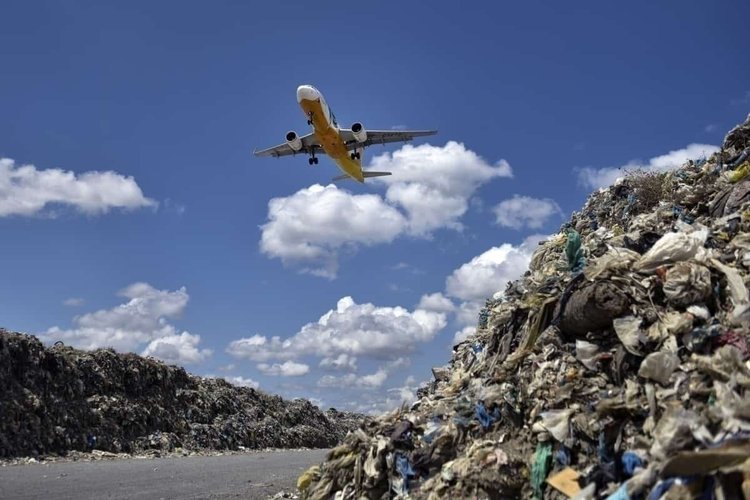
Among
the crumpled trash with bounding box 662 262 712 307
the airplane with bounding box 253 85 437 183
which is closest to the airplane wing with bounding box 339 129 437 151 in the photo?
the airplane with bounding box 253 85 437 183

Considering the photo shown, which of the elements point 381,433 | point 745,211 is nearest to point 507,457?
point 381,433

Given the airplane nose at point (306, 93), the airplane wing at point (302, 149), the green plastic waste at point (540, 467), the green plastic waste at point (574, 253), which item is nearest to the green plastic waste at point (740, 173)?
the green plastic waste at point (574, 253)

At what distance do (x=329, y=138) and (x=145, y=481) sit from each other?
14.5 m

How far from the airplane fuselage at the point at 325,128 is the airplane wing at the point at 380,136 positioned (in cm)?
25

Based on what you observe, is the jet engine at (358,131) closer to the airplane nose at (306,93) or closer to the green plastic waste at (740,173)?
the airplane nose at (306,93)

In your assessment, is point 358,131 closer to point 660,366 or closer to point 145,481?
point 145,481

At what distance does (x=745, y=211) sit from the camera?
20.5 ft

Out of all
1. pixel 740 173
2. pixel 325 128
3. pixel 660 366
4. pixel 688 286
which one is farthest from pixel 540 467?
pixel 325 128

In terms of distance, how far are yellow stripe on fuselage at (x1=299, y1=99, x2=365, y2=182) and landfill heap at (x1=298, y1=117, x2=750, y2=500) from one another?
1479 centimetres

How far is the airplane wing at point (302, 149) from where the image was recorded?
2359cm

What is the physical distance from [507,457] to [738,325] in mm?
2004

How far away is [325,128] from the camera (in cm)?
2142

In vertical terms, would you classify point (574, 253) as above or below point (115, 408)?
above

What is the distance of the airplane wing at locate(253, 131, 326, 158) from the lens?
77.4ft
